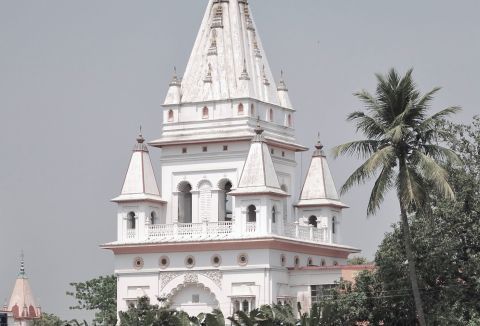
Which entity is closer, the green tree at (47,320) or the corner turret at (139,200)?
the corner turret at (139,200)

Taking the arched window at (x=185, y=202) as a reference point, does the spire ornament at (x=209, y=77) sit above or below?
above

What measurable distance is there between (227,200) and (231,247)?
3.93 m

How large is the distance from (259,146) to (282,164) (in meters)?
4.43

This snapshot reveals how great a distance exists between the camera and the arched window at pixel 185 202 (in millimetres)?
75375

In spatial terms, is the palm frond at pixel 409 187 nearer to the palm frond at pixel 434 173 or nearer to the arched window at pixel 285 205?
the palm frond at pixel 434 173

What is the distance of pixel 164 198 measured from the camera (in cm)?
7550

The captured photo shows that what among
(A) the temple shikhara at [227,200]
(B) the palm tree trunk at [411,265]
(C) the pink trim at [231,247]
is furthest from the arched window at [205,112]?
(B) the palm tree trunk at [411,265]

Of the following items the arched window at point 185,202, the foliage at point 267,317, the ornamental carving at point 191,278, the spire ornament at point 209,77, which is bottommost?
the foliage at point 267,317

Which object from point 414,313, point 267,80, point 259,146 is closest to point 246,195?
point 259,146

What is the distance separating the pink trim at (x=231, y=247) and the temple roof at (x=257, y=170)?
2060 mm

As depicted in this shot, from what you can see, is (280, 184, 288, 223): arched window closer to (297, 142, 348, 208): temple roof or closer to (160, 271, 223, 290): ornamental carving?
(297, 142, 348, 208): temple roof

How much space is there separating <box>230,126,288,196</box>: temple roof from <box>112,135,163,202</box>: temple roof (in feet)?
14.6

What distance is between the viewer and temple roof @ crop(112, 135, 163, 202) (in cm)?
7475

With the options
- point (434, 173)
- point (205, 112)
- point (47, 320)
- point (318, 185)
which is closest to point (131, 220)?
point (205, 112)
